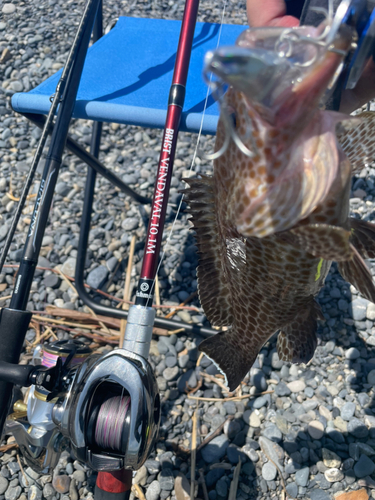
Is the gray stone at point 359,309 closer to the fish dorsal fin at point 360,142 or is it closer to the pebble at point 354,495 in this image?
the pebble at point 354,495

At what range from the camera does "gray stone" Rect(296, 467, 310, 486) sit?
1.80 m

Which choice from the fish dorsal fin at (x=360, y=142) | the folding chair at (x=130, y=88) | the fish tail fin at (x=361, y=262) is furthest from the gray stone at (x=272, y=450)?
the fish dorsal fin at (x=360, y=142)

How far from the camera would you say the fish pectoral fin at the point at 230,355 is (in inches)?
47.4

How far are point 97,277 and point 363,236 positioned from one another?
2.14 meters

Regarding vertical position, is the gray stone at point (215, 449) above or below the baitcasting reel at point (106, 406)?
below

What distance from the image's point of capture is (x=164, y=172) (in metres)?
1.37

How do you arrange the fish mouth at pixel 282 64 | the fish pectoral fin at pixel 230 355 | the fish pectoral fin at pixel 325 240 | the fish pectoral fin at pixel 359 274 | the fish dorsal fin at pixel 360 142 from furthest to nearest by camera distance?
1. the fish pectoral fin at pixel 230 355
2. the fish dorsal fin at pixel 360 142
3. the fish pectoral fin at pixel 359 274
4. the fish pectoral fin at pixel 325 240
5. the fish mouth at pixel 282 64

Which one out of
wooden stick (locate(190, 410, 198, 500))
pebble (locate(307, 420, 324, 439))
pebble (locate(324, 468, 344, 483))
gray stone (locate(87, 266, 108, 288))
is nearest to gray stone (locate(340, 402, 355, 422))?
pebble (locate(307, 420, 324, 439))

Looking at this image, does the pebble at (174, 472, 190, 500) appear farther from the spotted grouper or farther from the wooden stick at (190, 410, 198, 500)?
the spotted grouper

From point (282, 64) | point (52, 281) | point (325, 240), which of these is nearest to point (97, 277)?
point (52, 281)

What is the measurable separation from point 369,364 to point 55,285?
2.07 m

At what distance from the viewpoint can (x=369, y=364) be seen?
219 centimetres

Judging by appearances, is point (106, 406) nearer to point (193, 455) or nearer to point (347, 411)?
point (193, 455)

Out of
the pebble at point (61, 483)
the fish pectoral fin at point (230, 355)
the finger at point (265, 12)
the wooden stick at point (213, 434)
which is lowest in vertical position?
the pebble at point (61, 483)
